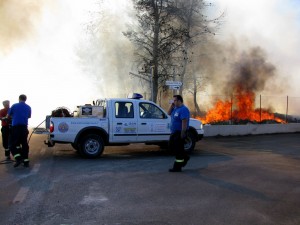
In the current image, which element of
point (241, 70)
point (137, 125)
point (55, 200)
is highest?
point (241, 70)

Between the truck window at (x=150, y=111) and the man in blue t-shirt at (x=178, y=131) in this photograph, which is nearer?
the man in blue t-shirt at (x=178, y=131)

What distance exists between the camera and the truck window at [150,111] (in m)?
11.9

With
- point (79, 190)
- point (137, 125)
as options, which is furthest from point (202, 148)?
point (79, 190)

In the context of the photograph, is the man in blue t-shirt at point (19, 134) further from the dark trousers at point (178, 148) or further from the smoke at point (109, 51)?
the smoke at point (109, 51)

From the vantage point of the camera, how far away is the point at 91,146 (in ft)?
36.7

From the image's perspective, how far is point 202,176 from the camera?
832 cm

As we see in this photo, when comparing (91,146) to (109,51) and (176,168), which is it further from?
(109,51)

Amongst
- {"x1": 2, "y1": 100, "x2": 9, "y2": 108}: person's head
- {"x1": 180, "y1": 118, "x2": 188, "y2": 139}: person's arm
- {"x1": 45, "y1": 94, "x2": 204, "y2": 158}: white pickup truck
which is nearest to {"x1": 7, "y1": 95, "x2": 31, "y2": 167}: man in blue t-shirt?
{"x1": 45, "y1": 94, "x2": 204, "y2": 158}: white pickup truck

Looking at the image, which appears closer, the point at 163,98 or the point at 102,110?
the point at 102,110

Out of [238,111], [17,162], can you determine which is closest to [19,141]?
[17,162]

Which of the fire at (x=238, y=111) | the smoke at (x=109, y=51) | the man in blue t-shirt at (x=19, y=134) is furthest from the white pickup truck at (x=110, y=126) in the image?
the smoke at (x=109, y=51)

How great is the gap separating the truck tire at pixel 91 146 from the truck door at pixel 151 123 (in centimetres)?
126

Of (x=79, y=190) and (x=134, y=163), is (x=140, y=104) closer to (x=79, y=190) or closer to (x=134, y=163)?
(x=134, y=163)

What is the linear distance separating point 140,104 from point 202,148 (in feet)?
11.3
